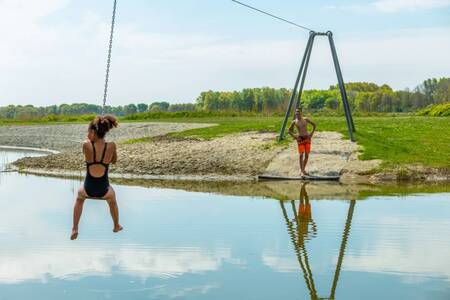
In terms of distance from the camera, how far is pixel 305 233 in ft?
46.0

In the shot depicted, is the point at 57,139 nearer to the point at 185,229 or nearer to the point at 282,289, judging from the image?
the point at 185,229

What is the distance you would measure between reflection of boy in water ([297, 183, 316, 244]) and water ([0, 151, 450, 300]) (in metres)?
0.04

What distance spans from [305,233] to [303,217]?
2018 mm

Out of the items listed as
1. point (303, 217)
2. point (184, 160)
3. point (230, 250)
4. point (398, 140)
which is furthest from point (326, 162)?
point (230, 250)

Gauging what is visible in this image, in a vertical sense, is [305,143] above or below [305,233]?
above

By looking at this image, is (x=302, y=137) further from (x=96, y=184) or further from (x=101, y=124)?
(x=101, y=124)

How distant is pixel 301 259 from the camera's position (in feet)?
38.1

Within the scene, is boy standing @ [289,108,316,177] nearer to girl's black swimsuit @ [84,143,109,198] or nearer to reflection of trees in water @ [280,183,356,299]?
reflection of trees in water @ [280,183,356,299]

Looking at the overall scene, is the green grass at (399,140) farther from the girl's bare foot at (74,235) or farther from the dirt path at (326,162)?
the girl's bare foot at (74,235)

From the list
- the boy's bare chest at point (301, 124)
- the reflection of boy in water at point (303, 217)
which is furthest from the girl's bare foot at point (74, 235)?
the boy's bare chest at point (301, 124)

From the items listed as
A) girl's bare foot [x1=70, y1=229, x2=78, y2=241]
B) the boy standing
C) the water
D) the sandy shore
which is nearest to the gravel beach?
the sandy shore

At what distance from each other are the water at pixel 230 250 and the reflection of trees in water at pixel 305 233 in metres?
0.02

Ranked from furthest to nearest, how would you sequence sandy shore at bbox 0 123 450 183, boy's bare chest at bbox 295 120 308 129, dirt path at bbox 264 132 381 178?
1. sandy shore at bbox 0 123 450 183
2. dirt path at bbox 264 132 381 178
3. boy's bare chest at bbox 295 120 308 129

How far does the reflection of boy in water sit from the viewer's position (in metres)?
13.9
